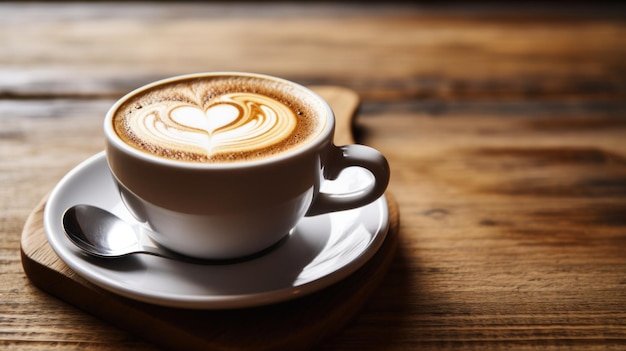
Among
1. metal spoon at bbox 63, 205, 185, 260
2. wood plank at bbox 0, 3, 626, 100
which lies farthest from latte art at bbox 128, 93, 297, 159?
wood plank at bbox 0, 3, 626, 100

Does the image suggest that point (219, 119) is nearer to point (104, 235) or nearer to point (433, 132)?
point (104, 235)

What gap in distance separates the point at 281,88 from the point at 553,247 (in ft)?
1.22

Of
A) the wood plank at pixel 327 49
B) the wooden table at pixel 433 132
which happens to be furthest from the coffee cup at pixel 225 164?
the wood plank at pixel 327 49

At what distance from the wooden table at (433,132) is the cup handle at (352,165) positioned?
9cm

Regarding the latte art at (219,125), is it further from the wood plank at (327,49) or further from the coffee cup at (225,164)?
the wood plank at (327,49)

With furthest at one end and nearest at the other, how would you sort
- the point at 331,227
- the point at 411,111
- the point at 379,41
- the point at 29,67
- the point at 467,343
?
the point at 379,41 → the point at 29,67 → the point at 411,111 → the point at 331,227 → the point at 467,343

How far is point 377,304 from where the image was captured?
0.63 metres

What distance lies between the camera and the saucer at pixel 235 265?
55 centimetres

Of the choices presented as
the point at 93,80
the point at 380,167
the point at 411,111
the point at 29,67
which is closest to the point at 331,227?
the point at 380,167

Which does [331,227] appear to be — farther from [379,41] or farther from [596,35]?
[596,35]

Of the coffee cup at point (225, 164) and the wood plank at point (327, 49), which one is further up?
the coffee cup at point (225, 164)

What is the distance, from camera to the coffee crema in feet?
2.05

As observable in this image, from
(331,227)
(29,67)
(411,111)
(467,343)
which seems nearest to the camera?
(467,343)

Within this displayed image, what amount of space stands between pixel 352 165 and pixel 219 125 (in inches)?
5.9
